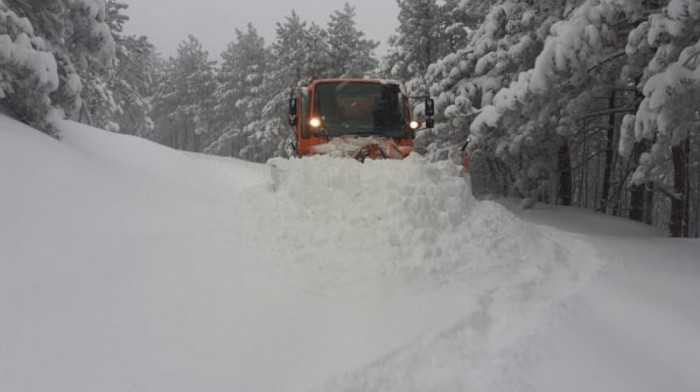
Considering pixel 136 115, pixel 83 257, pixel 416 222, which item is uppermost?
pixel 136 115

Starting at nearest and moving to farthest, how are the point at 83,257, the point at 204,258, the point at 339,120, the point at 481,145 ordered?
the point at 83,257
the point at 204,258
the point at 339,120
the point at 481,145

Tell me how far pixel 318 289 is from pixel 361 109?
579 centimetres

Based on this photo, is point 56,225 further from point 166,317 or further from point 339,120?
point 339,120

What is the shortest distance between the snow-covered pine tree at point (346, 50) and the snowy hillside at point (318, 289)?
20.2m

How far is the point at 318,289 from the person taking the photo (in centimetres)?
511

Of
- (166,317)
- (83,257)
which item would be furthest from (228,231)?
(166,317)

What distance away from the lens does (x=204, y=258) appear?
5.51 meters

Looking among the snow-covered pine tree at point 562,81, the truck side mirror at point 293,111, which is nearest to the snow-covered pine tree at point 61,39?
the truck side mirror at point 293,111

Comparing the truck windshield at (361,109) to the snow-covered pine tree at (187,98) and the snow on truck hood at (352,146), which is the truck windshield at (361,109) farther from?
the snow-covered pine tree at (187,98)

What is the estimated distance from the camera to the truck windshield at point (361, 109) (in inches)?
399

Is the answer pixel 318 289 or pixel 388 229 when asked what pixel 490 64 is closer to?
pixel 388 229

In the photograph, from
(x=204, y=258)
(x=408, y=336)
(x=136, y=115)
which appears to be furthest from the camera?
(x=136, y=115)

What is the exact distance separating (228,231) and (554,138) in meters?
10.2

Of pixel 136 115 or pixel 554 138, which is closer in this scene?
pixel 554 138
